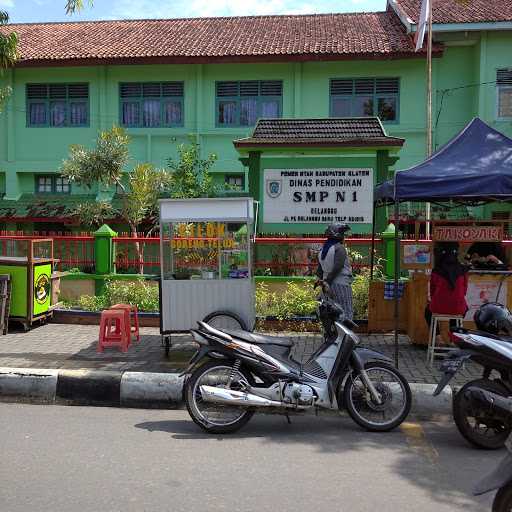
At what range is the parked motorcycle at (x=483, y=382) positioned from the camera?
14.3 ft

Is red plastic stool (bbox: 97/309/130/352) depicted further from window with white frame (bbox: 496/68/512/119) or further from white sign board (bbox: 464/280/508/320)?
window with white frame (bbox: 496/68/512/119)

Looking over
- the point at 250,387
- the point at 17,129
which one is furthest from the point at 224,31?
the point at 250,387

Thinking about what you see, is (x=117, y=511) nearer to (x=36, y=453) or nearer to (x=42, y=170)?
(x=36, y=453)

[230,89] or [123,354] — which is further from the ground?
[230,89]

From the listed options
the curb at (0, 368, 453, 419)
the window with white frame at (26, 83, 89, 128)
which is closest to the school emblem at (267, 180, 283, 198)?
the curb at (0, 368, 453, 419)

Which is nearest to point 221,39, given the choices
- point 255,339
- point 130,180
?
point 130,180

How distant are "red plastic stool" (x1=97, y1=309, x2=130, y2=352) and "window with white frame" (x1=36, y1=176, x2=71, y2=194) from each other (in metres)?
14.1

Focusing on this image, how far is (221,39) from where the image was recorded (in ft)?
68.8

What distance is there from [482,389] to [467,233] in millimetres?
3587

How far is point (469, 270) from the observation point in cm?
748

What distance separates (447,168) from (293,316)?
3483mm

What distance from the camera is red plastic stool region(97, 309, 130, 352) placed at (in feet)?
24.6

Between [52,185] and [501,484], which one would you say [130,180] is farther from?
[501,484]

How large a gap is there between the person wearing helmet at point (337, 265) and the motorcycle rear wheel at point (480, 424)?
2.27m
